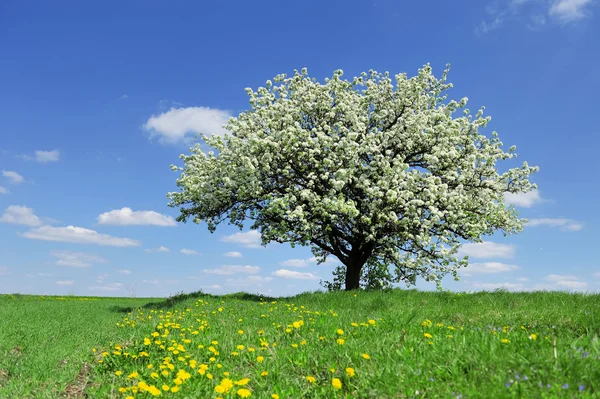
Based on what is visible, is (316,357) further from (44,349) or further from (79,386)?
(44,349)

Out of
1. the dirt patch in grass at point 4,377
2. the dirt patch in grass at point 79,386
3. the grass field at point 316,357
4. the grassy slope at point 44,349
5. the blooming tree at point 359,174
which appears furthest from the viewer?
the blooming tree at point 359,174

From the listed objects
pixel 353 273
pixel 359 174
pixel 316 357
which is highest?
pixel 359 174

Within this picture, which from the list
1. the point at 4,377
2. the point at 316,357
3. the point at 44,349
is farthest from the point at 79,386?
the point at 316,357

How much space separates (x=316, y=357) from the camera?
26.6 feet

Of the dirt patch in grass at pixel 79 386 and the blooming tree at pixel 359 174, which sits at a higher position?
the blooming tree at pixel 359 174

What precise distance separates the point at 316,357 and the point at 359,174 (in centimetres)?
1416

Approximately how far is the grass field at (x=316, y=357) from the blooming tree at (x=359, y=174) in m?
6.36

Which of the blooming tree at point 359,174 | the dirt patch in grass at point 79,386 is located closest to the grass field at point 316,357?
the dirt patch in grass at point 79,386

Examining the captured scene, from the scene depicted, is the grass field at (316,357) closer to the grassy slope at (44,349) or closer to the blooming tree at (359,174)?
the grassy slope at (44,349)

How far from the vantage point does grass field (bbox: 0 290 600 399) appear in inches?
234

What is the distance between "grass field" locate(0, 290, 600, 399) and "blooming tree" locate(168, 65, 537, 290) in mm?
6356

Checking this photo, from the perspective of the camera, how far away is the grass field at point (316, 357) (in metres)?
5.94

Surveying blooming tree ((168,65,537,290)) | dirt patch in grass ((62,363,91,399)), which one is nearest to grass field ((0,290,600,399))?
dirt patch in grass ((62,363,91,399))

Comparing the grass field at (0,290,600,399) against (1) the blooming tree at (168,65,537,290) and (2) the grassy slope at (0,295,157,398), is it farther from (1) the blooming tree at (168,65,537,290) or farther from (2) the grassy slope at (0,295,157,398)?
(1) the blooming tree at (168,65,537,290)
